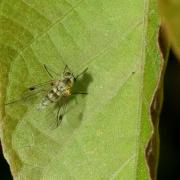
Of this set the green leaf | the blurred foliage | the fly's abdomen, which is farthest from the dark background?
the blurred foliage

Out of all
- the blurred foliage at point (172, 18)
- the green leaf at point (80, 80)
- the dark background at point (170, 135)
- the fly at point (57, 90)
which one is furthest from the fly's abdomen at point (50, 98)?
the blurred foliage at point (172, 18)

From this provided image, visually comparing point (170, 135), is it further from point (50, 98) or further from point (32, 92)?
point (32, 92)

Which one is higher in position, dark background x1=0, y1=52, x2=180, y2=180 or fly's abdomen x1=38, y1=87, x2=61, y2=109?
fly's abdomen x1=38, y1=87, x2=61, y2=109

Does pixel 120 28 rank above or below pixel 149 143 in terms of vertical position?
above

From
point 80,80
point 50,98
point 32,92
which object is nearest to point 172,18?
point 80,80

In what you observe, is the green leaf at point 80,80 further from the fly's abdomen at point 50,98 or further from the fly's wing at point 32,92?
the fly's abdomen at point 50,98

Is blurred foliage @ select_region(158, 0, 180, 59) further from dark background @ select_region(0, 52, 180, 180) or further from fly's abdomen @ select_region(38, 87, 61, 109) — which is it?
dark background @ select_region(0, 52, 180, 180)

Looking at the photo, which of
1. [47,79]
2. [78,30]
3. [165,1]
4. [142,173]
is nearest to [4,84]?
[47,79]

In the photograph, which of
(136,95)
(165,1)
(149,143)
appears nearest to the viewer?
(165,1)

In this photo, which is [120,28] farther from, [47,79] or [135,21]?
[47,79]
